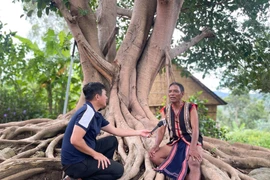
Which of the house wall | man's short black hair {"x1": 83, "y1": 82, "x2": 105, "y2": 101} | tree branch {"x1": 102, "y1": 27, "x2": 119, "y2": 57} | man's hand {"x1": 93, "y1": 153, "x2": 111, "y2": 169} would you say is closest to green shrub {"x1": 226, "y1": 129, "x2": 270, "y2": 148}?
the house wall

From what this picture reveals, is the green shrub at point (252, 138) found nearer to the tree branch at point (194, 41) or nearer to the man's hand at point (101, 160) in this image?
the tree branch at point (194, 41)

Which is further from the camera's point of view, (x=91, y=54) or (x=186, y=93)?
(x=186, y=93)

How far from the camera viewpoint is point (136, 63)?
6.19 metres

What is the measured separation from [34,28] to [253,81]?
51.7ft

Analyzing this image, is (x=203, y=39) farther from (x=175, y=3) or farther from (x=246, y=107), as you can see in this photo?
(x=246, y=107)

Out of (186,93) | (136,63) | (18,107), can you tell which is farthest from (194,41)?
(186,93)

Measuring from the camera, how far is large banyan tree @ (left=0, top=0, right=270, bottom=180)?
14.0 feet

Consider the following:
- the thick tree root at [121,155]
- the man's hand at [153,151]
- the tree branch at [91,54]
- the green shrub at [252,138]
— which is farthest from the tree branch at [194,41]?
the green shrub at [252,138]

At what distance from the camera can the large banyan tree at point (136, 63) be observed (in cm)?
428

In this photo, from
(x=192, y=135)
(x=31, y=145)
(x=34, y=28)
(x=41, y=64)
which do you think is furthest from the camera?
(x=34, y=28)

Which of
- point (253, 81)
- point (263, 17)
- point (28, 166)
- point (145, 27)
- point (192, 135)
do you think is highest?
point (263, 17)

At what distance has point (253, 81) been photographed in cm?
823

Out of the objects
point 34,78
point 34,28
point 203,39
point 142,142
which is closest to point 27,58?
point 34,78

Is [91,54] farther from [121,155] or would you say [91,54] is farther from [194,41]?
[194,41]
